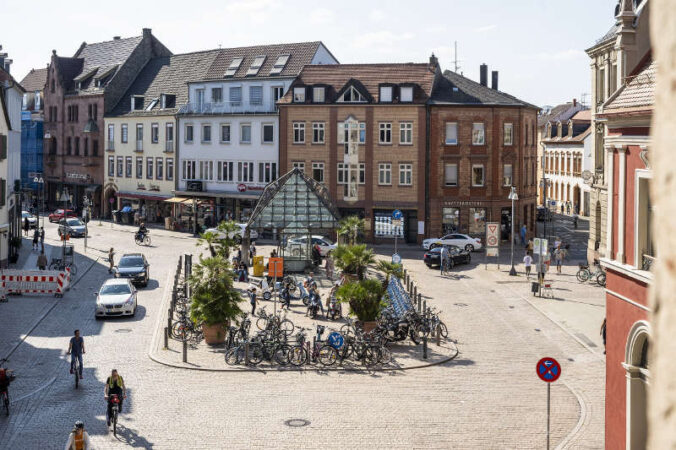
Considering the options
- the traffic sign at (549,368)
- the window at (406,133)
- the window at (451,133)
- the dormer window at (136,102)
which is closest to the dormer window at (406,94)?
the window at (406,133)

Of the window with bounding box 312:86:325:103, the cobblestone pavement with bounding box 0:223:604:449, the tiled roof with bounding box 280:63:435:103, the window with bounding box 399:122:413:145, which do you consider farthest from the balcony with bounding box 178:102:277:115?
the cobblestone pavement with bounding box 0:223:604:449

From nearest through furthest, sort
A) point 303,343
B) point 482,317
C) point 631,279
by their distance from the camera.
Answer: point 631,279 < point 303,343 < point 482,317

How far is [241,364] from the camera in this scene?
79.5 feet

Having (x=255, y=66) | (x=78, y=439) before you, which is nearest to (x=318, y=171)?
(x=255, y=66)

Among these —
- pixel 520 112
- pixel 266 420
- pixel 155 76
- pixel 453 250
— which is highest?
pixel 155 76

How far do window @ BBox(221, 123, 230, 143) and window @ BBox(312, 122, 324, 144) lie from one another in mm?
8527

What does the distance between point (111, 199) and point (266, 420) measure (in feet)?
200

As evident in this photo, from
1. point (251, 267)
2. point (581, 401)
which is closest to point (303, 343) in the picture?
point (581, 401)

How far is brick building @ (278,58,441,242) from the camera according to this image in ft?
190

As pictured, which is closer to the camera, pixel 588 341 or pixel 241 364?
pixel 241 364

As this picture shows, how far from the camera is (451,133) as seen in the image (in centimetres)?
5788

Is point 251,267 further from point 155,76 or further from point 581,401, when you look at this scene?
point 155,76

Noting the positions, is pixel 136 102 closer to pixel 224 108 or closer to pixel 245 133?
pixel 224 108

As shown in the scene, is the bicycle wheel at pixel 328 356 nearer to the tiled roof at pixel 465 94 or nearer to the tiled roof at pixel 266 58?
the tiled roof at pixel 465 94
